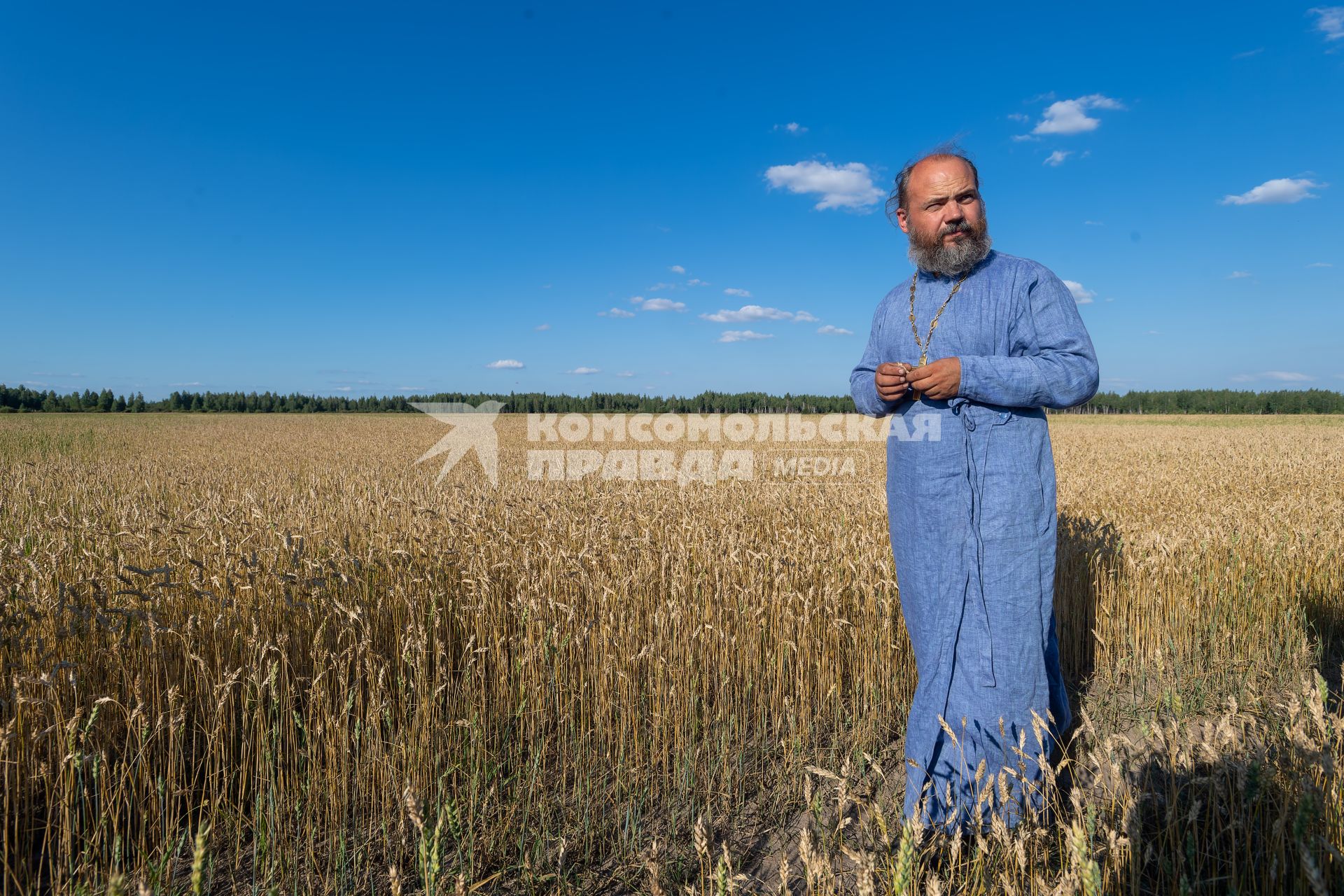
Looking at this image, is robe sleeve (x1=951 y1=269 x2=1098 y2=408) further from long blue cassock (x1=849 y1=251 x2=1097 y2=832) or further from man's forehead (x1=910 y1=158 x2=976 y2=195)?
man's forehead (x1=910 y1=158 x2=976 y2=195)

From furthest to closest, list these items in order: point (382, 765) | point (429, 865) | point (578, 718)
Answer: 1. point (578, 718)
2. point (382, 765)
3. point (429, 865)

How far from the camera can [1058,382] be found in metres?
2.20

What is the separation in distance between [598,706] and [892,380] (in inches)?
82.7

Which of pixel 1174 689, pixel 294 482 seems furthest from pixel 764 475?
pixel 294 482

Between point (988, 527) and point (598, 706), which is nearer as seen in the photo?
point (988, 527)

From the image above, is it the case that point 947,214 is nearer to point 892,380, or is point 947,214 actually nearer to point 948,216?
point 948,216

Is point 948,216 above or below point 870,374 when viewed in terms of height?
above

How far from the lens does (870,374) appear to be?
2.71m

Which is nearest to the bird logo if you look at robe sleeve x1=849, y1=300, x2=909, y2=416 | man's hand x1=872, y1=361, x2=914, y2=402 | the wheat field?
the wheat field

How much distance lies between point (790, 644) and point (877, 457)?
1264 centimetres

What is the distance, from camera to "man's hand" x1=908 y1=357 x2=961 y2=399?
2230mm

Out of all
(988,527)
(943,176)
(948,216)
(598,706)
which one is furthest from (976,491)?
(598,706)

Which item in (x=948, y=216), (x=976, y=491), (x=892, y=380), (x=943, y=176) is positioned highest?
(x=943, y=176)

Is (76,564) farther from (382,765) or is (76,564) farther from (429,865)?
(429,865)
